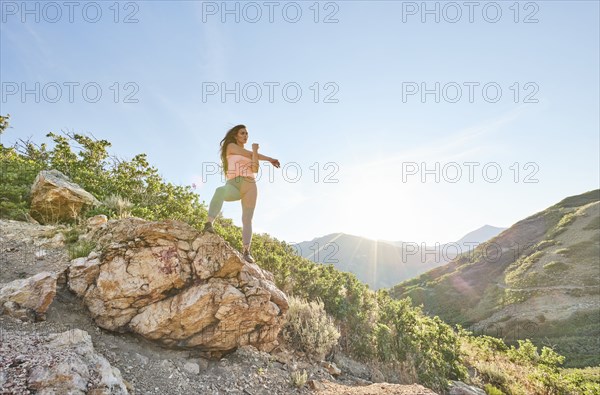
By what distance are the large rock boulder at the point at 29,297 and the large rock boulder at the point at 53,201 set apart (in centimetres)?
552

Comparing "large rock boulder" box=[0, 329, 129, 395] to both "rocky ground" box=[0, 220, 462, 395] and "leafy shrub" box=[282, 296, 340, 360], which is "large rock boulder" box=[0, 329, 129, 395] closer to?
"rocky ground" box=[0, 220, 462, 395]

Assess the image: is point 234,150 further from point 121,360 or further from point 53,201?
point 53,201

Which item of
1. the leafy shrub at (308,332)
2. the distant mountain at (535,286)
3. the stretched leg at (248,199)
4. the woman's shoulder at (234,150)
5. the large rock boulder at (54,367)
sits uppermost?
the woman's shoulder at (234,150)

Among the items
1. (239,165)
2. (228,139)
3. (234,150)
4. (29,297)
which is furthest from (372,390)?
(29,297)

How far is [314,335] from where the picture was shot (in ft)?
23.8

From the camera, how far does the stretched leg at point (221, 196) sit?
5877mm

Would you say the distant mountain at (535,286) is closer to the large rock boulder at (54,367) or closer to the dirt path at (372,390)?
the dirt path at (372,390)

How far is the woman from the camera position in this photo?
5.85 m

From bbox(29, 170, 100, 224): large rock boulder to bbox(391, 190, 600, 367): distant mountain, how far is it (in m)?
30.9

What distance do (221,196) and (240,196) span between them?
37cm

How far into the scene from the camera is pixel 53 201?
31.6 feet

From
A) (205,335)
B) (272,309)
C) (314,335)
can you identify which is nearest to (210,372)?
(205,335)

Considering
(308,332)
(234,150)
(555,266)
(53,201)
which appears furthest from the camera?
(555,266)

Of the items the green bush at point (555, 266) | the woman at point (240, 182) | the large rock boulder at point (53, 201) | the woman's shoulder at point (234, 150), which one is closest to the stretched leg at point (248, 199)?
the woman at point (240, 182)
